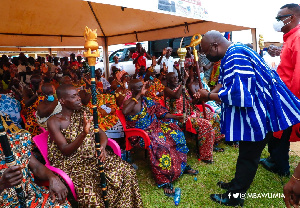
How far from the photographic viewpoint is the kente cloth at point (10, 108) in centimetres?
333

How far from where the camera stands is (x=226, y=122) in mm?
2490

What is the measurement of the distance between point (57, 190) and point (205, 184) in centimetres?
206

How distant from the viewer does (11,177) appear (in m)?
1.39

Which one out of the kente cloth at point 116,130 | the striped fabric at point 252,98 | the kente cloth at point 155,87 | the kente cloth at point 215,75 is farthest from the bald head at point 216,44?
the kente cloth at point 215,75

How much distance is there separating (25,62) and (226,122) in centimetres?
736

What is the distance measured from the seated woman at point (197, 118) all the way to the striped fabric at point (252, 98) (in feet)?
4.61

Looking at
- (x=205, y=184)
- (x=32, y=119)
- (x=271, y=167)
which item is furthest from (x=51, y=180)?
(x=271, y=167)

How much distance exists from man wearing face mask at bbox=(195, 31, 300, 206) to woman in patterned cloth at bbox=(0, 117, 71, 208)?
1.74m

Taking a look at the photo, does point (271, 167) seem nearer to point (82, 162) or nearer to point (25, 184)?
point (82, 162)

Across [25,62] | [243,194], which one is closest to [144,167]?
[243,194]

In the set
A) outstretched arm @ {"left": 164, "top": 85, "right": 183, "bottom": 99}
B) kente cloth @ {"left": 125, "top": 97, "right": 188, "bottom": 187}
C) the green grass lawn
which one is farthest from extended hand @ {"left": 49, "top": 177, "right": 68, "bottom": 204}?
outstretched arm @ {"left": 164, "top": 85, "right": 183, "bottom": 99}

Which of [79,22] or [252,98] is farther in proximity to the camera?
[79,22]

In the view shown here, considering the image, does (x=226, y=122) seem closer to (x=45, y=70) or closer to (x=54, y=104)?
(x=54, y=104)

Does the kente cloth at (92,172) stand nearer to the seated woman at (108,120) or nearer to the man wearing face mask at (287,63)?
the seated woman at (108,120)
